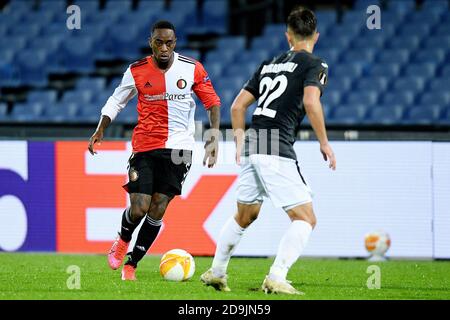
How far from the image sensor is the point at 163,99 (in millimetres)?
8648

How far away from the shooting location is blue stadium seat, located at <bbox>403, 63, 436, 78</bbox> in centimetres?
1567

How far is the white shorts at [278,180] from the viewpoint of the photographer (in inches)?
287

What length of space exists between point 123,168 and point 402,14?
719cm

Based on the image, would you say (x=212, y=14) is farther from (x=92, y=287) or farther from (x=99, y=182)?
(x=92, y=287)

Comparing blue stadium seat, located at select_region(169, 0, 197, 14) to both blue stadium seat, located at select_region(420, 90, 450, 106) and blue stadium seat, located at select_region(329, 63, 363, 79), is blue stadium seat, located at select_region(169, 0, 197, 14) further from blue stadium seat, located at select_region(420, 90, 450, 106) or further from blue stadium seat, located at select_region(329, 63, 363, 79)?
blue stadium seat, located at select_region(420, 90, 450, 106)

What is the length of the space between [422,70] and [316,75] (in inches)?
347

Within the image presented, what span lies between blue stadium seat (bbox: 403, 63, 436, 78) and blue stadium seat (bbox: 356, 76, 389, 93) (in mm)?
406

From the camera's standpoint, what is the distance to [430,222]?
11.6 m

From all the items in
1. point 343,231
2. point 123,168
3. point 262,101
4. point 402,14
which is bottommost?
point 343,231

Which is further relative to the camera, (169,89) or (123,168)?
(123,168)

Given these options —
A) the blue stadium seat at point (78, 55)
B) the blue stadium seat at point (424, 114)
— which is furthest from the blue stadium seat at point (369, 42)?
the blue stadium seat at point (78, 55)

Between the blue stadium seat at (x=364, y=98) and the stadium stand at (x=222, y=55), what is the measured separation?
15mm

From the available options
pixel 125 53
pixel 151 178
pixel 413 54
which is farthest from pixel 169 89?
pixel 125 53

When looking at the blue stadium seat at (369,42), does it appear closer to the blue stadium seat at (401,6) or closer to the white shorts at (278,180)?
the blue stadium seat at (401,6)
